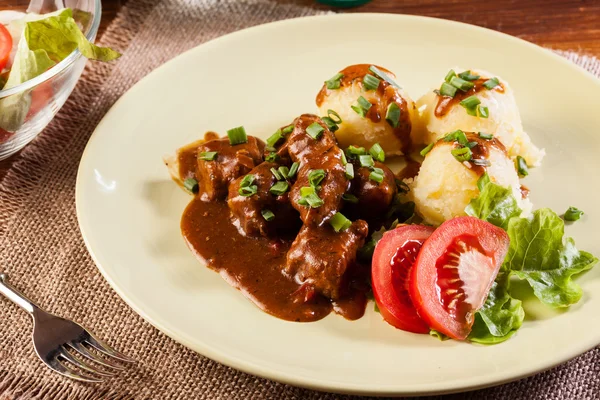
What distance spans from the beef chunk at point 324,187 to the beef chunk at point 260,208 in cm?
13

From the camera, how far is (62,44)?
4680 millimetres

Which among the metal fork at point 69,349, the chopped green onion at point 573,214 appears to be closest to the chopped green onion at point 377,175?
the chopped green onion at point 573,214

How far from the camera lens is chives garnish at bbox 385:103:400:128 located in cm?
442

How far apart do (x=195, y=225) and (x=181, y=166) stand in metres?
0.59

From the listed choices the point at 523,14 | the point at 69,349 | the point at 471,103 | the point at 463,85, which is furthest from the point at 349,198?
the point at 523,14

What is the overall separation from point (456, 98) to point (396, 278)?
1.48 m

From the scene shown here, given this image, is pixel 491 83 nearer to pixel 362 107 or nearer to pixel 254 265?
pixel 362 107

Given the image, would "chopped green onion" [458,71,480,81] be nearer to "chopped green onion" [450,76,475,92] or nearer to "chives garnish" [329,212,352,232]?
"chopped green onion" [450,76,475,92]

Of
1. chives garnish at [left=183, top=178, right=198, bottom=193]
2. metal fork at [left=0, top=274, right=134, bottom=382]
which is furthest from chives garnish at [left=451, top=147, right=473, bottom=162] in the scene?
metal fork at [left=0, top=274, right=134, bottom=382]

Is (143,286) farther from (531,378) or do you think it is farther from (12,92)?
(531,378)

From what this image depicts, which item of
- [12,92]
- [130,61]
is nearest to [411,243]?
[12,92]

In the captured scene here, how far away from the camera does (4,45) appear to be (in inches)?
184

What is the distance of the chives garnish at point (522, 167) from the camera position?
4.38 metres

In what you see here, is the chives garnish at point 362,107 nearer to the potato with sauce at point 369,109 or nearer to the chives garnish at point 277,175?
the potato with sauce at point 369,109
